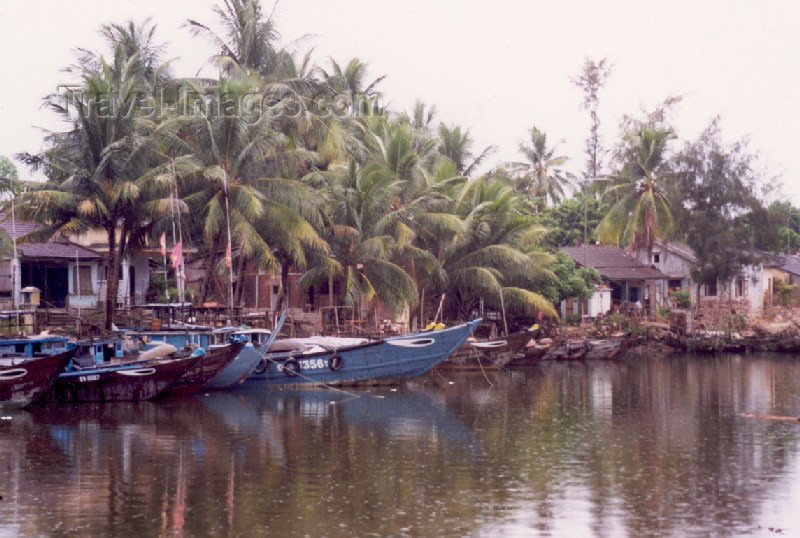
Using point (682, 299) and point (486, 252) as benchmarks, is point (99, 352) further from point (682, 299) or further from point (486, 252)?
point (682, 299)

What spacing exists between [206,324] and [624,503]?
2185cm

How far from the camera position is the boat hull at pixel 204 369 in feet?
115

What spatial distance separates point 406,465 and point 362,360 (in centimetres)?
1521

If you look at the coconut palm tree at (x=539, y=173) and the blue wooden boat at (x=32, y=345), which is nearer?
the blue wooden boat at (x=32, y=345)

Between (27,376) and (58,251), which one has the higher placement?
(58,251)

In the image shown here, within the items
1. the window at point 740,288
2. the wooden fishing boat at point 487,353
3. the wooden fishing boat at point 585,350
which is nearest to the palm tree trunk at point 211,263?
the wooden fishing boat at point 487,353

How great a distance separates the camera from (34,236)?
138ft

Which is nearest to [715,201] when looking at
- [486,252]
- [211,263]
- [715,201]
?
[715,201]

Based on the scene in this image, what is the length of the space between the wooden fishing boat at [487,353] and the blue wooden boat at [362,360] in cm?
746

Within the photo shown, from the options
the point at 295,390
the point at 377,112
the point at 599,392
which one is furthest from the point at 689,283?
the point at 295,390

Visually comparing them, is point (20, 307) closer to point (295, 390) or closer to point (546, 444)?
point (295, 390)

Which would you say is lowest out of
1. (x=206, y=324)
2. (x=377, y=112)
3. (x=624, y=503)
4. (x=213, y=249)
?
(x=624, y=503)

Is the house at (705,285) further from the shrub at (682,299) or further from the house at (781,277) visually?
the house at (781,277)

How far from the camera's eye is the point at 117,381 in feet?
110
